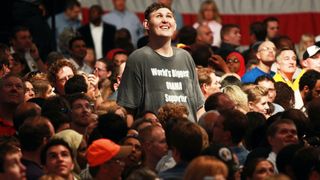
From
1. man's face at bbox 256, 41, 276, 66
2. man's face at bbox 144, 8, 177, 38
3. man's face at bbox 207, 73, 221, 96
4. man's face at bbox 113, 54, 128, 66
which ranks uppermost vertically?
man's face at bbox 144, 8, 177, 38

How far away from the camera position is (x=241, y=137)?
47.4 feet

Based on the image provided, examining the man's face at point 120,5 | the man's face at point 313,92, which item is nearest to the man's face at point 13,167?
the man's face at point 313,92

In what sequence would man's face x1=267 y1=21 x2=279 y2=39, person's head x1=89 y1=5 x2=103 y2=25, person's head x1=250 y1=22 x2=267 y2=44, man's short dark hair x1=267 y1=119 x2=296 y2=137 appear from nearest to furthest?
man's short dark hair x1=267 y1=119 x2=296 y2=137 → person's head x1=250 y1=22 x2=267 y2=44 → person's head x1=89 y1=5 x2=103 y2=25 → man's face x1=267 y1=21 x2=279 y2=39

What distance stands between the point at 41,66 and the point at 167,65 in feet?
15.8

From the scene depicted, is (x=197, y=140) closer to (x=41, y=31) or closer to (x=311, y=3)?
(x=41, y=31)

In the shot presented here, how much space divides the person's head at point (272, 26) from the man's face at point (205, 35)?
125cm

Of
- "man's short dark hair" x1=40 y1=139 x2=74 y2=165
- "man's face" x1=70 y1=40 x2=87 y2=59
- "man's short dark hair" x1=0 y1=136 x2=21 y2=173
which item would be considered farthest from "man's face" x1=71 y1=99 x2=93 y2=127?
"man's face" x1=70 y1=40 x2=87 y2=59

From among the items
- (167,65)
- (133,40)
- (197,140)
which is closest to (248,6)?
(133,40)

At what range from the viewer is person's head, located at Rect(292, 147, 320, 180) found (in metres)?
13.4

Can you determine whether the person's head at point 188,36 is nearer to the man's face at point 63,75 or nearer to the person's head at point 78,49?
the person's head at point 78,49

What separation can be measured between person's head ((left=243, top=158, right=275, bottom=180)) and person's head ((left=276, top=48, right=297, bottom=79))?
242 inches

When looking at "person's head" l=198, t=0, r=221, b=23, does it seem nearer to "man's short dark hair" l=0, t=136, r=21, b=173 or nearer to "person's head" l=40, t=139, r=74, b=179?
"man's short dark hair" l=0, t=136, r=21, b=173

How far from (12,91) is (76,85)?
101 cm

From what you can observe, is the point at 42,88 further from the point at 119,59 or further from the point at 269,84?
the point at 119,59
